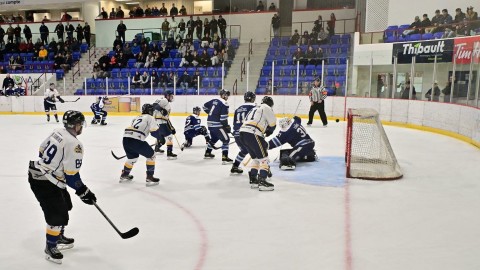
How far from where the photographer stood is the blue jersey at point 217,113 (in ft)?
21.8

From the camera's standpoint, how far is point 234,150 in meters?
8.24

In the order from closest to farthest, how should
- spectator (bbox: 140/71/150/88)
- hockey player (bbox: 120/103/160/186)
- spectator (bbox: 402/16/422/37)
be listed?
1. hockey player (bbox: 120/103/160/186)
2. spectator (bbox: 402/16/422/37)
3. spectator (bbox: 140/71/150/88)

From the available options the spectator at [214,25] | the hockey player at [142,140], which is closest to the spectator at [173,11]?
the spectator at [214,25]

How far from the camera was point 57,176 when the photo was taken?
10.2 ft

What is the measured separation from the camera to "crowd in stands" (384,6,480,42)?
10.2m

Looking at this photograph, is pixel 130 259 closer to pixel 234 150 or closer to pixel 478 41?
pixel 234 150

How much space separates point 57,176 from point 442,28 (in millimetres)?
11106

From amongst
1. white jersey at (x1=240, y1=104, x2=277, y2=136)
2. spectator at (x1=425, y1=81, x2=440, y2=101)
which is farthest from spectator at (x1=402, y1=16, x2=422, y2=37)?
white jersey at (x1=240, y1=104, x2=277, y2=136)

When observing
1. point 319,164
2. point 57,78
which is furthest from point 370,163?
point 57,78

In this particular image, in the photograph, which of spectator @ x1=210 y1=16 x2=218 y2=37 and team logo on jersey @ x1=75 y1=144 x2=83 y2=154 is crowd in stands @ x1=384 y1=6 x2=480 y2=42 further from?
team logo on jersey @ x1=75 y1=144 x2=83 y2=154

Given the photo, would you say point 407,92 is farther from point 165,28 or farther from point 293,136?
point 165,28

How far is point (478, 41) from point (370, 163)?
436 cm

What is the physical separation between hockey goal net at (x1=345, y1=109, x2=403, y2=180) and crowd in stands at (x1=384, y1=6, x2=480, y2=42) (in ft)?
15.8

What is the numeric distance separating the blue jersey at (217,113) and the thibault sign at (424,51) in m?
6.41
